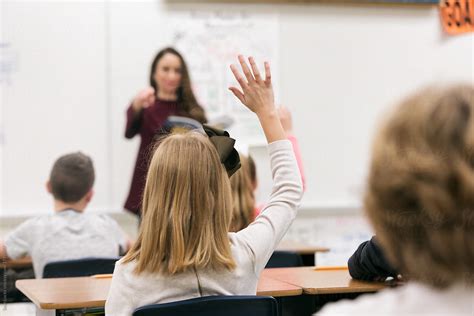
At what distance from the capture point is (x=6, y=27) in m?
4.78

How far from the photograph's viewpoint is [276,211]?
2.13 m

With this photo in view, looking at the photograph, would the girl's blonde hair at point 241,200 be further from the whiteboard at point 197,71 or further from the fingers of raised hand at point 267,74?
the whiteboard at point 197,71

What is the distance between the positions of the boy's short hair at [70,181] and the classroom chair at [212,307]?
1.78 m

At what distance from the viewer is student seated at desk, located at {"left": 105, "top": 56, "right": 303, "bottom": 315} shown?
1.96 metres

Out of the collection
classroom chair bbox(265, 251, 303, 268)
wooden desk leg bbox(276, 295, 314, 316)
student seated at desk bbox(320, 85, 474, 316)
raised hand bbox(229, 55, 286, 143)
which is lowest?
wooden desk leg bbox(276, 295, 314, 316)

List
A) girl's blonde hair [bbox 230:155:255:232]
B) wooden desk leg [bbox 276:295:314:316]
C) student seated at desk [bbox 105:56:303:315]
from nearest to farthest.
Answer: student seated at desk [bbox 105:56:303:315] → wooden desk leg [bbox 276:295:314:316] → girl's blonde hair [bbox 230:155:255:232]

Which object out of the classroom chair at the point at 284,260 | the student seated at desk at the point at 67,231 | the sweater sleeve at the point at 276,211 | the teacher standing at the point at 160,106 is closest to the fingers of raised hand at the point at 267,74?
the sweater sleeve at the point at 276,211

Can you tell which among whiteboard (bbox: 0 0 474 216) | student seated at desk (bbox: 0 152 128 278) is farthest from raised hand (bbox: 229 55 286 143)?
whiteboard (bbox: 0 0 474 216)

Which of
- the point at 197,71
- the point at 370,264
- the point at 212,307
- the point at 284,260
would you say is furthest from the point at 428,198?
the point at 197,71

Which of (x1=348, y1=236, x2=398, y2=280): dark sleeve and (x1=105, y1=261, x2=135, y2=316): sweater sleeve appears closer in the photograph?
(x1=105, y1=261, x2=135, y2=316): sweater sleeve

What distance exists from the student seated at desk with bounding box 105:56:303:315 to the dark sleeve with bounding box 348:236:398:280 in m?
0.42

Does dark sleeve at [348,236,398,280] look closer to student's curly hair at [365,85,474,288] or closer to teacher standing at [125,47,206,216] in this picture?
student's curly hair at [365,85,474,288]

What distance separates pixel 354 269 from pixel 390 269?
14 cm

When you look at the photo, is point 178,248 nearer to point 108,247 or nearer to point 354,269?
point 354,269
